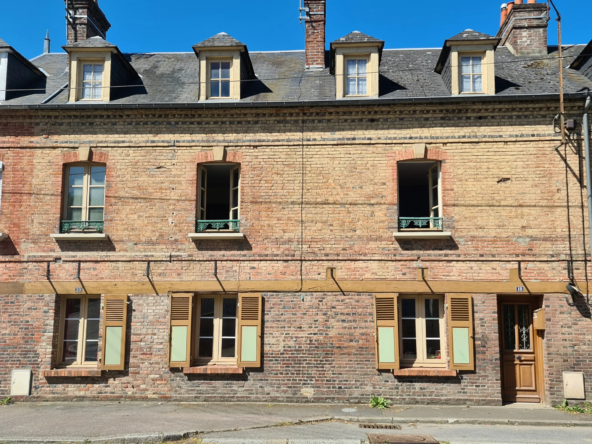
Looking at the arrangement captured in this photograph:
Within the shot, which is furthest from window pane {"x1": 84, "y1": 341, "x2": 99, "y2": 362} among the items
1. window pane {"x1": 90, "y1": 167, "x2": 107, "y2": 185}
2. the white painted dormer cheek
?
the white painted dormer cheek

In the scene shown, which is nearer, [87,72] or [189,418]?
[189,418]

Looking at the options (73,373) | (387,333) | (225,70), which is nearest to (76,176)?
(225,70)

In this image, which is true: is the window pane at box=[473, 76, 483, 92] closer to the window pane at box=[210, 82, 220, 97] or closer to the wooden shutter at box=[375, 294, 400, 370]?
the wooden shutter at box=[375, 294, 400, 370]

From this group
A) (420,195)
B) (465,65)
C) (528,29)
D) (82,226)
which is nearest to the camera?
(82,226)

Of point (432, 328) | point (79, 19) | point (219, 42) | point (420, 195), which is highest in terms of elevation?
point (79, 19)

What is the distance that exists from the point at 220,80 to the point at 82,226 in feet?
14.7

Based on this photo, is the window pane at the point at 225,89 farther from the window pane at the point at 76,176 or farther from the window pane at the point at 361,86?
the window pane at the point at 76,176

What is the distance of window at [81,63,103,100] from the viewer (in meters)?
12.6

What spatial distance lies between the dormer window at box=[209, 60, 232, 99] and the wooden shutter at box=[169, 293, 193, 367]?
459 centimetres

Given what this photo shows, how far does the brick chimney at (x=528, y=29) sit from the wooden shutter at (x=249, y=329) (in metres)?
9.26

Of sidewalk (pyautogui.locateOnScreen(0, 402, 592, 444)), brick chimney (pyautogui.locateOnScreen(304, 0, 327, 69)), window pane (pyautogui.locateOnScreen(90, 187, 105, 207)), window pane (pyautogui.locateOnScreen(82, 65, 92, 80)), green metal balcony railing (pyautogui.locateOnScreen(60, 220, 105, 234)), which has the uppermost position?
brick chimney (pyautogui.locateOnScreen(304, 0, 327, 69))

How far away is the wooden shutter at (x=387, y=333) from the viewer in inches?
442

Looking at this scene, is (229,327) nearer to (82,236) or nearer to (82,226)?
(82,236)

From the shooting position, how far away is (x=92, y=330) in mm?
11930
